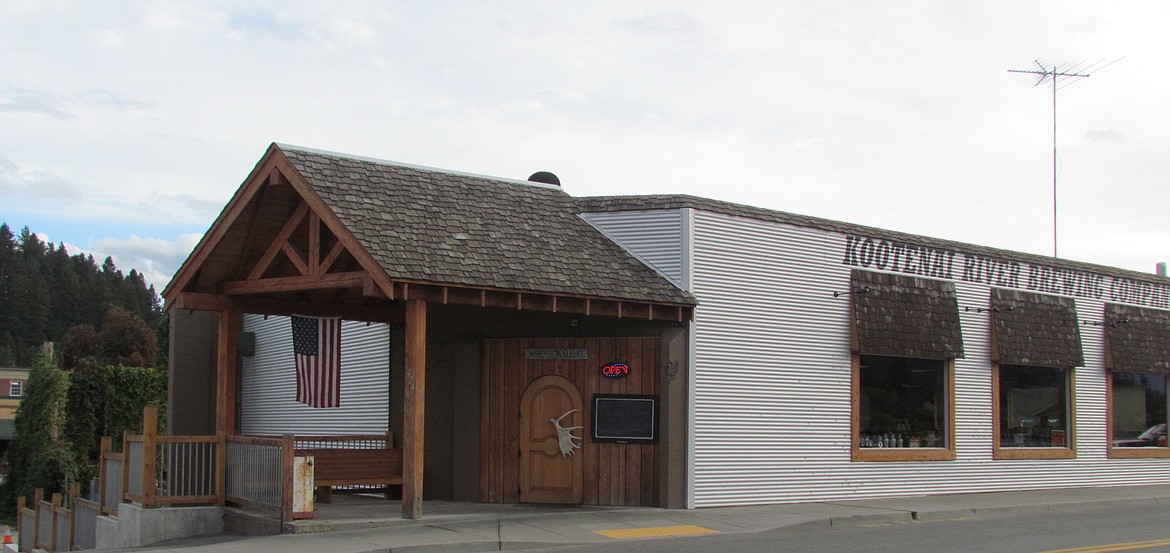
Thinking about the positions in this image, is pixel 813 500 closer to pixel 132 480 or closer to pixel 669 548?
pixel 669 548

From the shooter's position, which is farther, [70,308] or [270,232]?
[70,308]

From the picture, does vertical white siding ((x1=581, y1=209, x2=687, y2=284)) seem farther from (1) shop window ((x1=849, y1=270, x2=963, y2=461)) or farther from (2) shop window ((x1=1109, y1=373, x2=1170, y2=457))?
(2) shop window ((x1=1109, y1=373, x2=1170, y2=457))

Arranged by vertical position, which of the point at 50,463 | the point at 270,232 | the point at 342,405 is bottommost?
the point at 50,463

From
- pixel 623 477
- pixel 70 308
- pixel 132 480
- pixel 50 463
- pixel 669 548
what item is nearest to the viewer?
pixel 669 548

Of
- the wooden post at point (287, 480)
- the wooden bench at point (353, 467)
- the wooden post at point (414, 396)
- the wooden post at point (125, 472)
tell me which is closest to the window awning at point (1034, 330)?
the wooden bench at point (353, 467)

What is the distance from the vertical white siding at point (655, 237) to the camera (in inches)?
667

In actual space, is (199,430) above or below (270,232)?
below

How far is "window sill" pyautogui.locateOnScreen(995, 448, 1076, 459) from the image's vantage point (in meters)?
21.0

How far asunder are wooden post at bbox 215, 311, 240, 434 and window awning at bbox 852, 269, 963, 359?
9.57 m

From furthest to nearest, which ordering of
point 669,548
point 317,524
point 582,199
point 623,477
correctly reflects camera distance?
point 582,199
point 623,477
point 317,524
point 669,548

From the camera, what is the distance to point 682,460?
1659cm

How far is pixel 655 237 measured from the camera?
17.1 meters

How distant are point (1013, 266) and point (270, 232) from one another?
44.3ft

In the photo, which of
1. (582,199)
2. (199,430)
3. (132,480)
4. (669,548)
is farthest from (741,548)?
(199,430)
